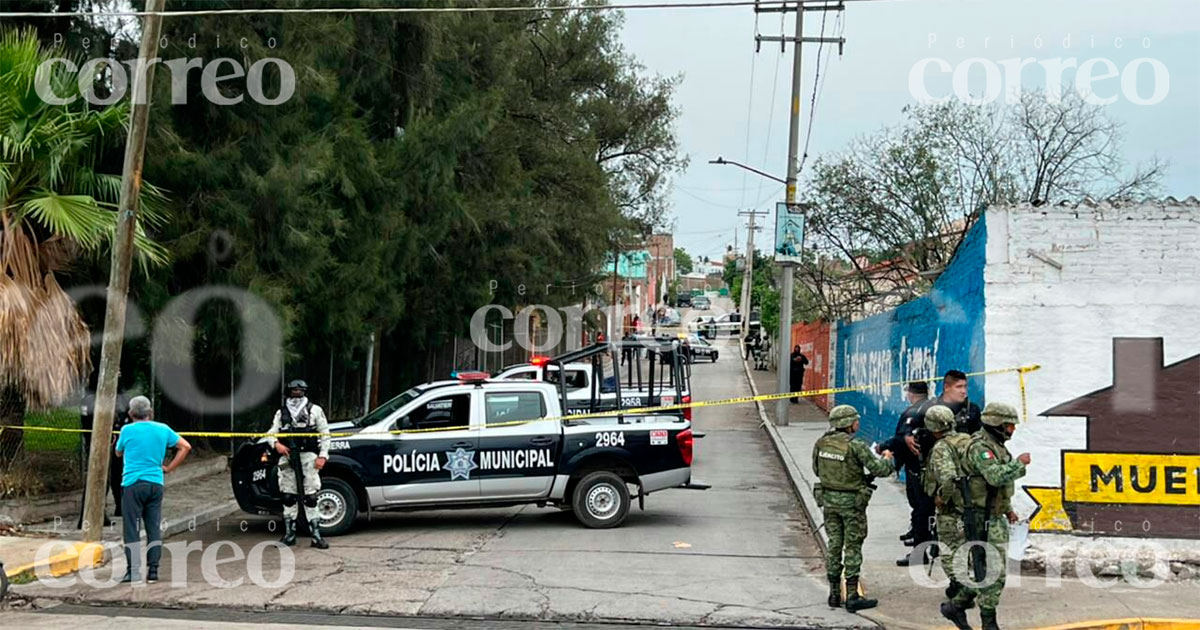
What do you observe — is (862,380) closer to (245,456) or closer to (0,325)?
(245,456)

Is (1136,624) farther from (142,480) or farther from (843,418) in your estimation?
(142,480)

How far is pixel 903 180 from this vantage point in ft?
91.4

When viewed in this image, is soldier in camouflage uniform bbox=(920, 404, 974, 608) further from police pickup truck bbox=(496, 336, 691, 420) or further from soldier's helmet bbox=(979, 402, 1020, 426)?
police pickup truck bbox=(496, 336, 691, 420)

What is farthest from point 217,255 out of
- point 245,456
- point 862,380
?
point 862,380

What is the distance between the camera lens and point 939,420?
29.1ft

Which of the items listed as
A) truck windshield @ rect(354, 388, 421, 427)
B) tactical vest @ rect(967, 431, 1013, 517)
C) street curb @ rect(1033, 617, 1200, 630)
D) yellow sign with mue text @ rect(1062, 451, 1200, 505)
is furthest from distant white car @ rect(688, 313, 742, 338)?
tactical vest @ rect(967, 431, 1013, 517)

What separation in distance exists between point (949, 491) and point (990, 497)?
0.94 ft

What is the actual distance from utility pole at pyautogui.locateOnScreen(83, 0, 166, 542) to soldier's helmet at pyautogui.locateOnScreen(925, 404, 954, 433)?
308 inches

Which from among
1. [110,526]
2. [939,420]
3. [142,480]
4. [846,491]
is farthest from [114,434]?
[939,420]

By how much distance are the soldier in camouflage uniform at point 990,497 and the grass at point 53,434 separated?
10.7 meters

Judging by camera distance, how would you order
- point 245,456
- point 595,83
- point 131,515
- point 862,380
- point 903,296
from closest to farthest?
point 131,515, point 245,456, point 862,380, point 903,296, point 595,83

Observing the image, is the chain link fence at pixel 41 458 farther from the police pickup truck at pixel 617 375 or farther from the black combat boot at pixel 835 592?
the black combat boot at pixel 835 592

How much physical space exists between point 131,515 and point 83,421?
404cm

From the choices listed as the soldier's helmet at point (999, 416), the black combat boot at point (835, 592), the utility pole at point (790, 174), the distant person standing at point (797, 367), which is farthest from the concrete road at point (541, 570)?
the distant person standing at point (797, 367)
